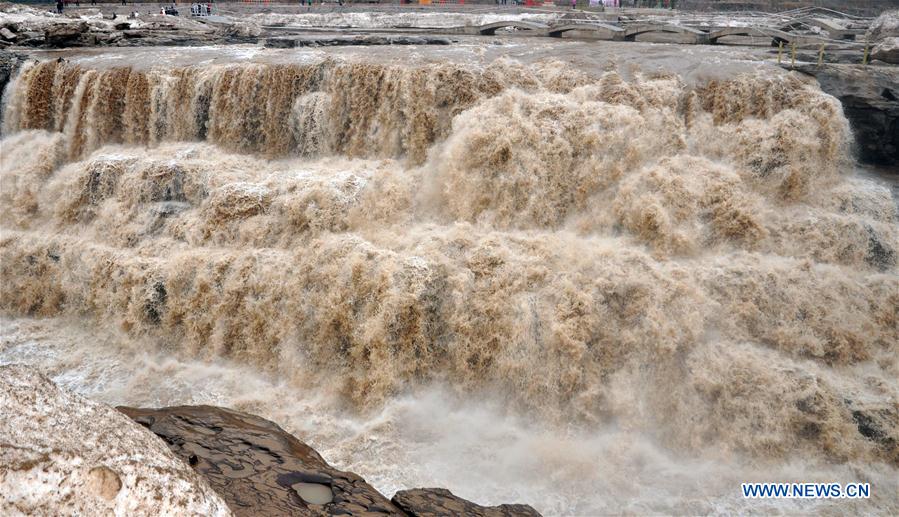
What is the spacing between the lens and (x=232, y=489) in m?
5.93

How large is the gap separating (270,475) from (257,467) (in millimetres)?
197

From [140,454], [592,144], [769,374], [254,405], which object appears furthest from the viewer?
[592,144]

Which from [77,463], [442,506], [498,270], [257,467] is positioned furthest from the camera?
[498,270]

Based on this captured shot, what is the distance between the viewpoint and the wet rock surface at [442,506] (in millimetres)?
6559

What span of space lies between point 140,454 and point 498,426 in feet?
17.3

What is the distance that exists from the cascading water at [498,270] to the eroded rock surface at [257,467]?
129 centimetres

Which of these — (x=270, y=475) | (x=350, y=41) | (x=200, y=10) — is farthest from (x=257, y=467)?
(x=200, y=10)

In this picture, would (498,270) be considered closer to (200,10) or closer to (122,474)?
(122,474)

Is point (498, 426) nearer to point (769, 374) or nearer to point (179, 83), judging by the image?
point (769, 374)

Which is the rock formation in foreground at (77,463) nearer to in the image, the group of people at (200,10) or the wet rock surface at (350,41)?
the wet rock surface at (350,41)

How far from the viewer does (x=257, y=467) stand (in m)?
6.52

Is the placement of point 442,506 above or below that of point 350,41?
below

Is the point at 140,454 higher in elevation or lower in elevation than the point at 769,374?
higher

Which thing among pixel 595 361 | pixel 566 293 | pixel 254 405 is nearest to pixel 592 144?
pixel 566 293
